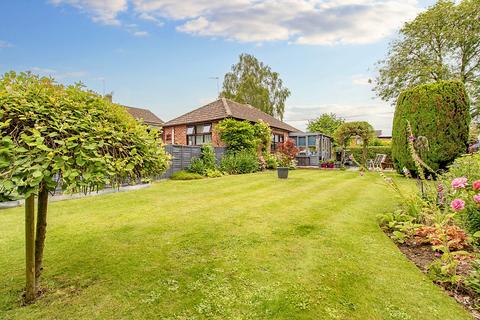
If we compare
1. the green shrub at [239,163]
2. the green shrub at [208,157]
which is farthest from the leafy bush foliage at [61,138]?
the green shrub at [239,163]

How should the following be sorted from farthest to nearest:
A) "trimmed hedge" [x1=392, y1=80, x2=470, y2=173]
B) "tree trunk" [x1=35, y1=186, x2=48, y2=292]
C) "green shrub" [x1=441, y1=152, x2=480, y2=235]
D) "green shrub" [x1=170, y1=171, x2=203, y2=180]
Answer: "green shrub" [x1=170, y1=171, x2=203, y2=180], "trimmed hedge" [x1=392, y1=80, x2=470, y2=173], "green shrub" [x1=441, y1=152, x2=480, y2=235], "tree trunk" [x1=35, y1=186, x2=48, y2=292]

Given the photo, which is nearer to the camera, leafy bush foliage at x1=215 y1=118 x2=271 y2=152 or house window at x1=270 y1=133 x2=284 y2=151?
leafy bush foliage at x1=215 y1=118 x2=271 y2=152

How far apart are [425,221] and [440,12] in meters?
24.0

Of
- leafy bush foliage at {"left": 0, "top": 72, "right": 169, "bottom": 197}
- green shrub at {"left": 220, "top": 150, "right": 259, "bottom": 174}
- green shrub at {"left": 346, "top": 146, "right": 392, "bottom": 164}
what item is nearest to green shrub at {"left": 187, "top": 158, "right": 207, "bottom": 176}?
green shrub at {"left": 220, "top": 150, "right": 259, "bottom": 174}

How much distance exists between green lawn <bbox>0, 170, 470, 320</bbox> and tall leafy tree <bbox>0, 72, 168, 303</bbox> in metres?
0.64

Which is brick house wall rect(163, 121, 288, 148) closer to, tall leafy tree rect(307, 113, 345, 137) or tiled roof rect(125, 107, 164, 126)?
tiled roof rect(125, 107, 164, 126)

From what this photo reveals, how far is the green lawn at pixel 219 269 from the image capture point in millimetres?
2434

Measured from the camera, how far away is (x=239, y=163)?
16.3m

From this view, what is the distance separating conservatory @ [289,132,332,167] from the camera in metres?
25.6

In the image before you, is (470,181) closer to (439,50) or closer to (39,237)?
(39,237)

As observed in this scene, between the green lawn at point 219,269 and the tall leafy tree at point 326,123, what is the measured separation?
1523 inches

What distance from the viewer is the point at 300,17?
456 inches

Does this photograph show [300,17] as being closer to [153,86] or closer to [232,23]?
[232,23]

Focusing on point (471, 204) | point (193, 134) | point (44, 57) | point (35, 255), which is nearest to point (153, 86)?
point (44, 57)
